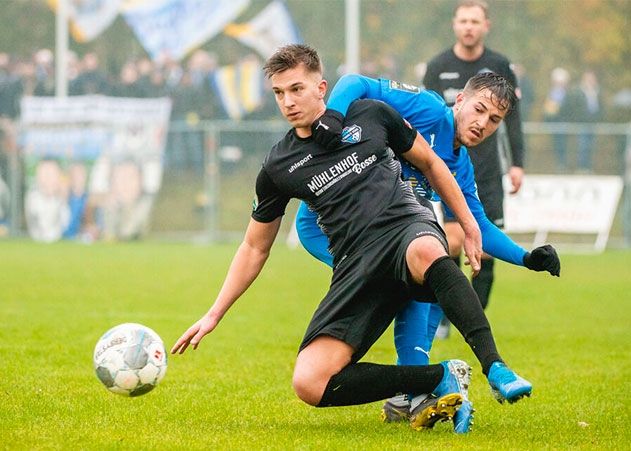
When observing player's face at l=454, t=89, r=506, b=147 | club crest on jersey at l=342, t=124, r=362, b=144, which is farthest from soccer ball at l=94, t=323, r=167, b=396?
player's face at l=454, t=89, r=506, b=147

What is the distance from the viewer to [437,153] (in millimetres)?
6070

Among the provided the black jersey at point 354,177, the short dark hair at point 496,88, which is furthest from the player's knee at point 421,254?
the short dark hair at point 496,88

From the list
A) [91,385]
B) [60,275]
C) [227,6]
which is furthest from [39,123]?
[91,385]

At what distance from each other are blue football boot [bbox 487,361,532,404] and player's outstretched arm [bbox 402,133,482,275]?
0.62m

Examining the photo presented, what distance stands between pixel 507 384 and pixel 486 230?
48.5 inches

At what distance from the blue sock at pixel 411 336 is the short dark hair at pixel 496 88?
99cm

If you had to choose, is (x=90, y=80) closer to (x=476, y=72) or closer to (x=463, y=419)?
(x=476, y=72)

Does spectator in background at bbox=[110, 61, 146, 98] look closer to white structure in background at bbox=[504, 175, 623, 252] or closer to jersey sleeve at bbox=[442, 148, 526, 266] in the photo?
white structure in background at bbox=[504, 175, 623, 252]

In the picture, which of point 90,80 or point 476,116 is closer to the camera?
point 476,116

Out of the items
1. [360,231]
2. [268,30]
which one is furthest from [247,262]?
[268,30]

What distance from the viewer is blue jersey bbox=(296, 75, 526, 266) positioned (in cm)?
588

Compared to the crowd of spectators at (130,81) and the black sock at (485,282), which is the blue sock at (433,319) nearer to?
the black sock at (485,282)

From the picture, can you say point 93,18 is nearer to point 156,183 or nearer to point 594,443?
point 156,183

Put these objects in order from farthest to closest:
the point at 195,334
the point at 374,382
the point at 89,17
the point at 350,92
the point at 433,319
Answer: the point at 89,17 → the point at 433,319 → the point at 350,92 → the point at 195,334 → the point at 374,382
